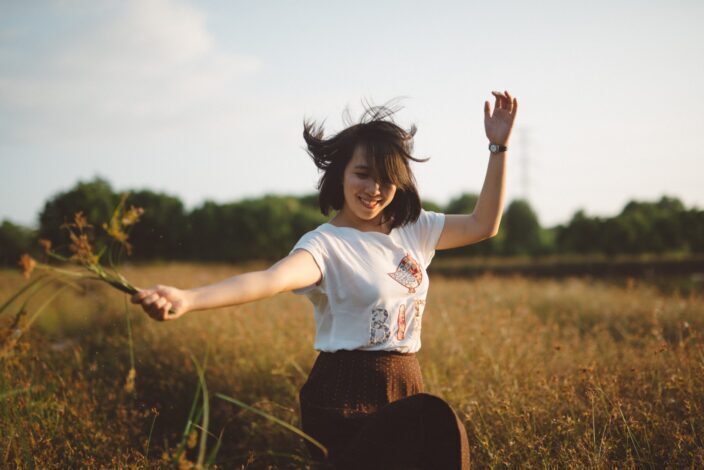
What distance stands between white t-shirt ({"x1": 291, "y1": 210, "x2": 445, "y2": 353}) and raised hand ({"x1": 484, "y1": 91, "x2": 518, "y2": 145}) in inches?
28.0

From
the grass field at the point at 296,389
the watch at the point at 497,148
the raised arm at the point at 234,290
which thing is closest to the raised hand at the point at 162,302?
the raised arm at the point at 234,290

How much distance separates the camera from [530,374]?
10.8 feet

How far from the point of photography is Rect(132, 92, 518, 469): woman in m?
1.75

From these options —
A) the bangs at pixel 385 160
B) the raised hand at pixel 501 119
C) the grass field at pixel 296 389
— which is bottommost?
the grass field at pixel 296 389

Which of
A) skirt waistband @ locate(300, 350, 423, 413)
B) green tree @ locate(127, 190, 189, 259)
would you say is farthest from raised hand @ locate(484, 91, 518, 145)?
green tree @ locate(127, 190, 189, 259)

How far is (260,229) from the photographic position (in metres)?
21.9

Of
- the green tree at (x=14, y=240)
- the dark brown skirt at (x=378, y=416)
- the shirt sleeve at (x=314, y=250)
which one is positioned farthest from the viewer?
the green tree at (x=14, y=240)

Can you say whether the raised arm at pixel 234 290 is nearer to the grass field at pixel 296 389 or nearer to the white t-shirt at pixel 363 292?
the white t-shirt at pixel 363 292

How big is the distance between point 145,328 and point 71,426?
2676 mm

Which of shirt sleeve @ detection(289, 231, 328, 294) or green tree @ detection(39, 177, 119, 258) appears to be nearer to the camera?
shirt sleeve @ detection(289, 231, 328, 294)

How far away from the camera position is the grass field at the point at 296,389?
2527 mm

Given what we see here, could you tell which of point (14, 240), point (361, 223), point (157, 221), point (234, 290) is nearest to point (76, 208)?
point (157, 221)

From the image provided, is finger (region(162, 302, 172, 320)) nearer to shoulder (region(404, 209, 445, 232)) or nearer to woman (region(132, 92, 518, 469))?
woman (region(132, 92, 518, 469))

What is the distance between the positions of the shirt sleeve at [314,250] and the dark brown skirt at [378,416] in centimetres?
28
